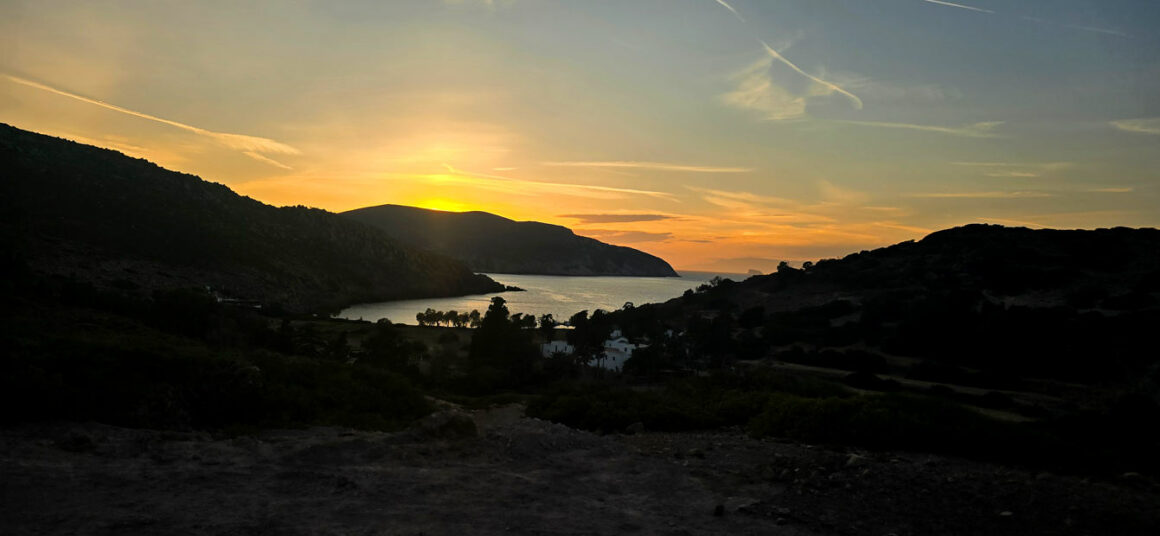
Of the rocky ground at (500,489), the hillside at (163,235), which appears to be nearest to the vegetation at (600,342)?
the hillside at (163,235)

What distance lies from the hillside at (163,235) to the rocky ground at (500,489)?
85.7 m

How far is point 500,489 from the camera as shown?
12.2m

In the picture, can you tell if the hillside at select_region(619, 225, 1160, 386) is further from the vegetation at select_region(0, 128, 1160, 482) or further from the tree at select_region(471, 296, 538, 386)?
the tree at select_region(471, 296, 538, 386)

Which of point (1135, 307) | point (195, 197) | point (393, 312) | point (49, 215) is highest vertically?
point (195, 197)

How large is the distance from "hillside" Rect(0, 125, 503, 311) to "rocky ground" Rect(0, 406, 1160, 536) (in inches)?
3373

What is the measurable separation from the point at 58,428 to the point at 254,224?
162 meters

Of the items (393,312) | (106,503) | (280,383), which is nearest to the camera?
(106,503)

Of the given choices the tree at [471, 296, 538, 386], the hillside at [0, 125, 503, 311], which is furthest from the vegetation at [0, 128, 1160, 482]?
the hillside at [0, 125, 503, 311]

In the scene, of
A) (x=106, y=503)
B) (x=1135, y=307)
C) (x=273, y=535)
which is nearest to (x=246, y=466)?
(x=106, y=503)

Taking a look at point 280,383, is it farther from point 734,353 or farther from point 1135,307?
point 1135,307

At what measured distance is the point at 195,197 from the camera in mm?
152125


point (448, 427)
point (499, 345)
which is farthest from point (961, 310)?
point (448, 427)

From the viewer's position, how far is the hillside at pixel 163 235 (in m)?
99.2

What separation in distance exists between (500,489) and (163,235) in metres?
137
